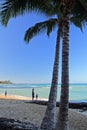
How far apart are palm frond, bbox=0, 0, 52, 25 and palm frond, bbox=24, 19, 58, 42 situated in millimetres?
2657

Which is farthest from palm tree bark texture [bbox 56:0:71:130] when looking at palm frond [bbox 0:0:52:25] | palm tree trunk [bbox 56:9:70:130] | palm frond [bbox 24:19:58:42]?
palm frond [bbox 24:19:58:42]

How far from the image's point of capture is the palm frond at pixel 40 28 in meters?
15.2

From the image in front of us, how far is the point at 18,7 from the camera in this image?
11875mm

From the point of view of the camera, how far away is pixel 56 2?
1201 cm

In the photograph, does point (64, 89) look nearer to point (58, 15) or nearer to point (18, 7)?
point (58, 15)

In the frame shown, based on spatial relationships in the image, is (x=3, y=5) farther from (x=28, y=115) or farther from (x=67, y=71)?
(x=28, y=115)

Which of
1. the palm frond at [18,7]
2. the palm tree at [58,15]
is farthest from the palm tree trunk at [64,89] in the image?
the palm frond at [18,7]

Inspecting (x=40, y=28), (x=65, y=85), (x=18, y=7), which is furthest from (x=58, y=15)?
(x=40, y=28)

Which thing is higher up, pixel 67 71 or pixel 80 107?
pixel 67 71

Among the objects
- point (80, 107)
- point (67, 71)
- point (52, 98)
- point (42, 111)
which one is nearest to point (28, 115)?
point (42, 111)

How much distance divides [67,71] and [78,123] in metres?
7.96

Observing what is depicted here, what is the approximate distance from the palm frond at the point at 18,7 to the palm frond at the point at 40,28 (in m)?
2.66

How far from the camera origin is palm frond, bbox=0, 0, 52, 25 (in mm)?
11648

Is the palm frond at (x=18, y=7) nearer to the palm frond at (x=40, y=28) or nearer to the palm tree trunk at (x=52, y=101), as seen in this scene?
the palm tree trunk at (x=52, y=101)
